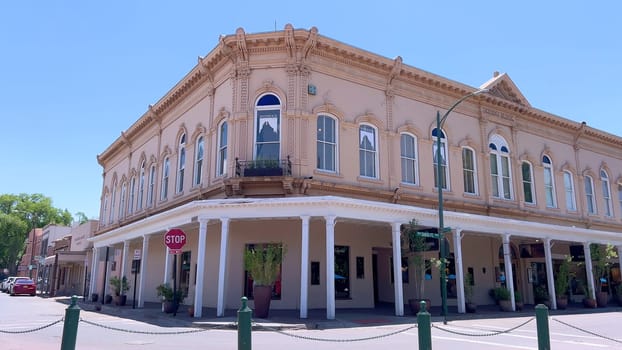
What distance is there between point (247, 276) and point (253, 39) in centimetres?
941

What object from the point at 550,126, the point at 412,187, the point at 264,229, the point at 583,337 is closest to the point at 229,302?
the point at 264,229

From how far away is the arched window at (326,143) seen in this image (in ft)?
65.2

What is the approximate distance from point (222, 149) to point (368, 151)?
6.21 metres

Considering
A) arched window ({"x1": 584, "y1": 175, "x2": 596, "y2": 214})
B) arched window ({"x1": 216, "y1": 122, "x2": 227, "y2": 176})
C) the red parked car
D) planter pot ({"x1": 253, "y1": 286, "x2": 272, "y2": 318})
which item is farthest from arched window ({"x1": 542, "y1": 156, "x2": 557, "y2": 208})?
the red parked car

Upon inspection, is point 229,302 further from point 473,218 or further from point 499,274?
point 499,274

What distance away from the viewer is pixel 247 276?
19.0 metres

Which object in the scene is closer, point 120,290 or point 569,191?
point 120,290

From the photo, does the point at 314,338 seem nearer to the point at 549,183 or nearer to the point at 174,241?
the point at 174,241

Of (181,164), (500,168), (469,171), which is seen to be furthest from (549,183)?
(181,164)

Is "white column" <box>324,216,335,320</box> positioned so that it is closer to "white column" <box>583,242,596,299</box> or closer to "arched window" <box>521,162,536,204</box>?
"white column" <box>583,242,596,299</box>

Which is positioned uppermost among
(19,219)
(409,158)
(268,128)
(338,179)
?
(19,219)

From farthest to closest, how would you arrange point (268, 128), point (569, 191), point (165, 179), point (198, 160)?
point (569, 191) < point (165, 179) < point (198, 160) < point (268, 128)

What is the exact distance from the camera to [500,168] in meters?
25.6

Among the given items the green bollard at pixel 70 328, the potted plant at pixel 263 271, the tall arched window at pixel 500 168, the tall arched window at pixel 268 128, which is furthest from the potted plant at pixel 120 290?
the tall arched window at pixel 500 168
